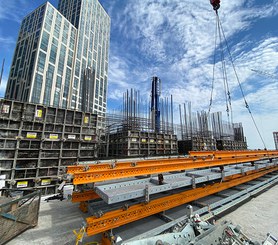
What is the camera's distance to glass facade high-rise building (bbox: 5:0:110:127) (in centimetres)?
3559

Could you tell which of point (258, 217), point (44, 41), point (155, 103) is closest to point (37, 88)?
point (44, 41)

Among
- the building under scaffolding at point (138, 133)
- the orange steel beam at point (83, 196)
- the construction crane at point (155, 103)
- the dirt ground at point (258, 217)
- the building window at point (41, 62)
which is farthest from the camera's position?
the building window at point (41, 62)

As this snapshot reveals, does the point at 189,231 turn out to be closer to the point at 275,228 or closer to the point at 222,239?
the point at 222,239

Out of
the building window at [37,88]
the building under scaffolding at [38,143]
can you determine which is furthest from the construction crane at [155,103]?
the building window at [37,88]

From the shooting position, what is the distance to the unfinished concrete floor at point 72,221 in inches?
123

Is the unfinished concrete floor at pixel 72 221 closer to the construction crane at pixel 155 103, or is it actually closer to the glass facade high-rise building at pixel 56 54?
the construction crane at pixel 155 103

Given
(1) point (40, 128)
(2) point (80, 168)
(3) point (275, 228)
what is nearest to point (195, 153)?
(3) point (275, 228)

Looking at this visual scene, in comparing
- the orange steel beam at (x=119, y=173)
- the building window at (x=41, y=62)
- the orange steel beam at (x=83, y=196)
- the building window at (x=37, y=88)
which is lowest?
the orange steel beam at (x=83, y=196)

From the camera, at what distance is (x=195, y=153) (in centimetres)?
634

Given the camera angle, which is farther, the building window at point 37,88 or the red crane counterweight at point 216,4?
the building window at point 37,88

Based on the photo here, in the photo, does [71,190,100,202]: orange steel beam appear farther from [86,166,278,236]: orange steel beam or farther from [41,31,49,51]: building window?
[41,31,49,51]: building window

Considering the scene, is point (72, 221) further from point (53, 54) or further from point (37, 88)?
point (53, 54)

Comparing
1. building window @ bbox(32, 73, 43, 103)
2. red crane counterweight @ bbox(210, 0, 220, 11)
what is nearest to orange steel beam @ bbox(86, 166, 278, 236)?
red crane counterweight @ bbox(210, 0, 220, 11)

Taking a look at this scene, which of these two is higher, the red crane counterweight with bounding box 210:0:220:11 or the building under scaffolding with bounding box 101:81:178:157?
the red crane counterweight with bounding box 210:0:220:11
